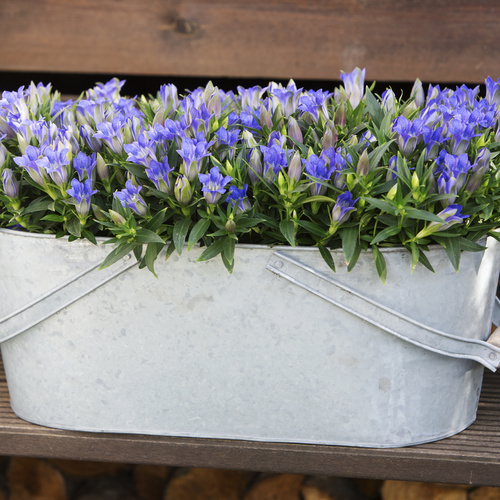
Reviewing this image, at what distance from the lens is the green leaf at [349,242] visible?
1.02 metres

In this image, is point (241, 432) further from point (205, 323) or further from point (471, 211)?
point (471, 211)

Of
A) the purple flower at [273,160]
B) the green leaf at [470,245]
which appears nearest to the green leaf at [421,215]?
the green leaf at [470,245]

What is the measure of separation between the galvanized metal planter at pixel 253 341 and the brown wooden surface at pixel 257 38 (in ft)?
3.27

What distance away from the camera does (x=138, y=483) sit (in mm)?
1799

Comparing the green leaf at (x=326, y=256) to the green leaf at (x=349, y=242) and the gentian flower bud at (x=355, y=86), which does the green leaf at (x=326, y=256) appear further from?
the gentian flower bud at (x=355, y=86)

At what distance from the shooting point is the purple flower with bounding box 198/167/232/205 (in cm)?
101

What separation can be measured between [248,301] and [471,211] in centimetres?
41

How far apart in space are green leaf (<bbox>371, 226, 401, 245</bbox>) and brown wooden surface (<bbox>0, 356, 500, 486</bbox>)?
429mm

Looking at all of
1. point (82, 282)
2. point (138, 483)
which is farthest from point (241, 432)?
point (138, 483)

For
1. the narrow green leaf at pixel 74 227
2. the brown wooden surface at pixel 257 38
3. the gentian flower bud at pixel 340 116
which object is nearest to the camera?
the narrow green leaf at pixel 74 227

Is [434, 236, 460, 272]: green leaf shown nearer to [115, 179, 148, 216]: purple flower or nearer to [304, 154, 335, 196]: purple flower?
[304, 154, 335, 196]: purple flower

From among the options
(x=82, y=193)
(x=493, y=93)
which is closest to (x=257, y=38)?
(x=493, y=93)

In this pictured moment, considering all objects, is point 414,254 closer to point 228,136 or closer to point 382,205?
point 382,205

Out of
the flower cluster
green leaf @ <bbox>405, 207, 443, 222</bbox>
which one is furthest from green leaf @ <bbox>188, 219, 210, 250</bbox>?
green leaf @ <bbox>405, 207, 443, 222</bbox>
